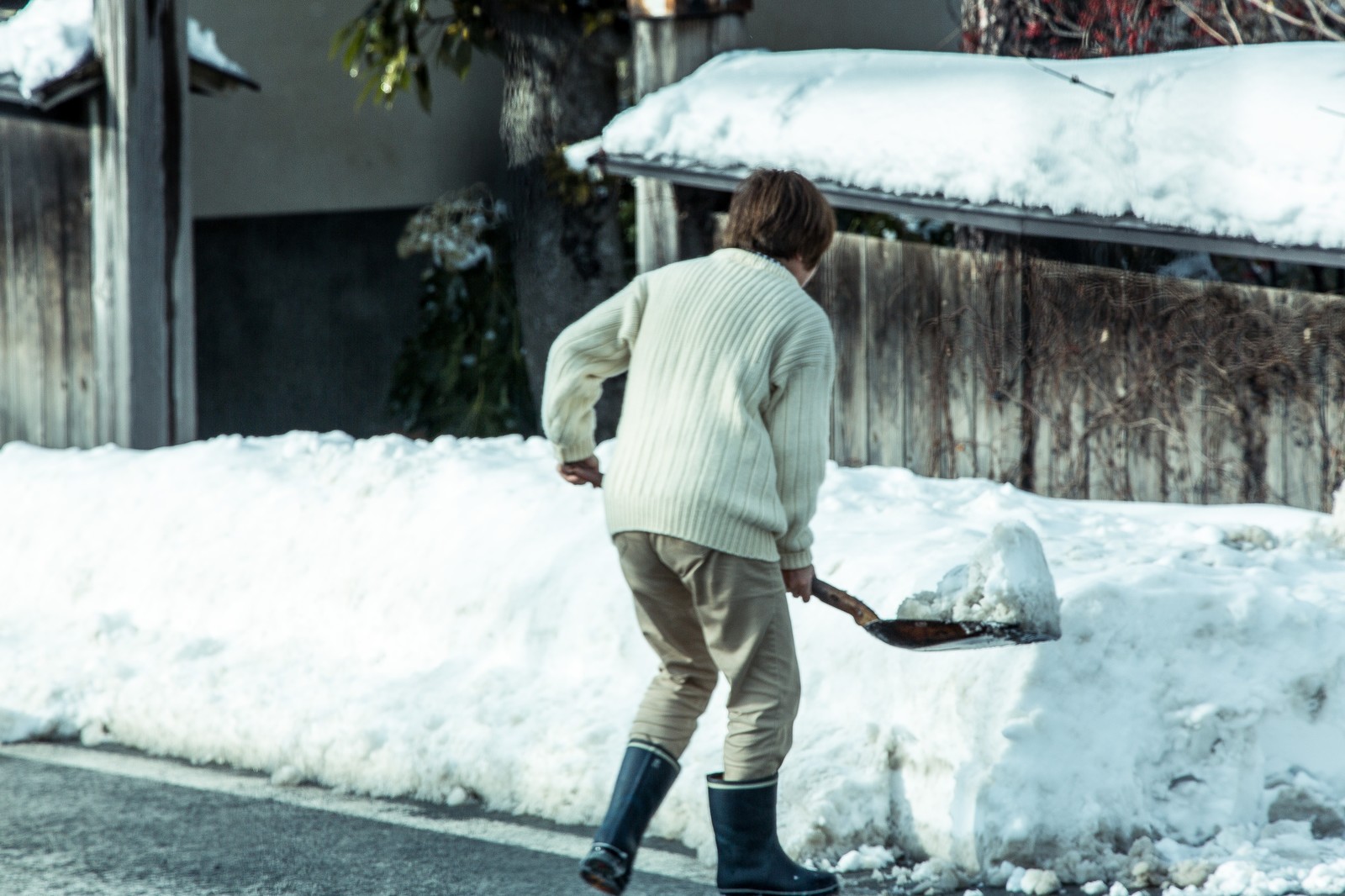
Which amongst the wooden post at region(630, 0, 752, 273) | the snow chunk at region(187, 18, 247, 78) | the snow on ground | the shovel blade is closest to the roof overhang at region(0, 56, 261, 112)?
the snow chunk at region(187, 18, 247, 78)

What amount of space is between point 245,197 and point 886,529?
6513mm

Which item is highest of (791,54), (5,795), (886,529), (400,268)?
(791,54)

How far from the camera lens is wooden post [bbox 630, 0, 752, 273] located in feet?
23.5

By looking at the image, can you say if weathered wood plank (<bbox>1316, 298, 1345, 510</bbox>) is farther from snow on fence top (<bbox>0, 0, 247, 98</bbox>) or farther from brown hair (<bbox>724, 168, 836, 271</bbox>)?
snow on fence top (<bbox>0, 0, 247, 98</bbox>)

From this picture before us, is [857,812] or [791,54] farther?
[791,54]

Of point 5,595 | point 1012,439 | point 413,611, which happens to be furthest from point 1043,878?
point 5,595

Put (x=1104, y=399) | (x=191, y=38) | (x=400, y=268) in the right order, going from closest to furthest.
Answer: (x=1104, y=399) < (x=191, y=38) < (x=400, y=268)

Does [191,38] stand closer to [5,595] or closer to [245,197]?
[245,197]

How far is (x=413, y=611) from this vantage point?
5.61 meters

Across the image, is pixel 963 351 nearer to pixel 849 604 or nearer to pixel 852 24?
pixel 849 604

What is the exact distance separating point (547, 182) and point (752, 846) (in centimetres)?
626

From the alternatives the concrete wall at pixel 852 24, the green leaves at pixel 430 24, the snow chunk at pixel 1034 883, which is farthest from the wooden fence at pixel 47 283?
the snow chunk at pixel 1034 883

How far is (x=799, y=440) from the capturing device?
363 cm

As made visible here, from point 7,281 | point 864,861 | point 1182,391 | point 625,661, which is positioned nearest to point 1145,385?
point 1182,391
